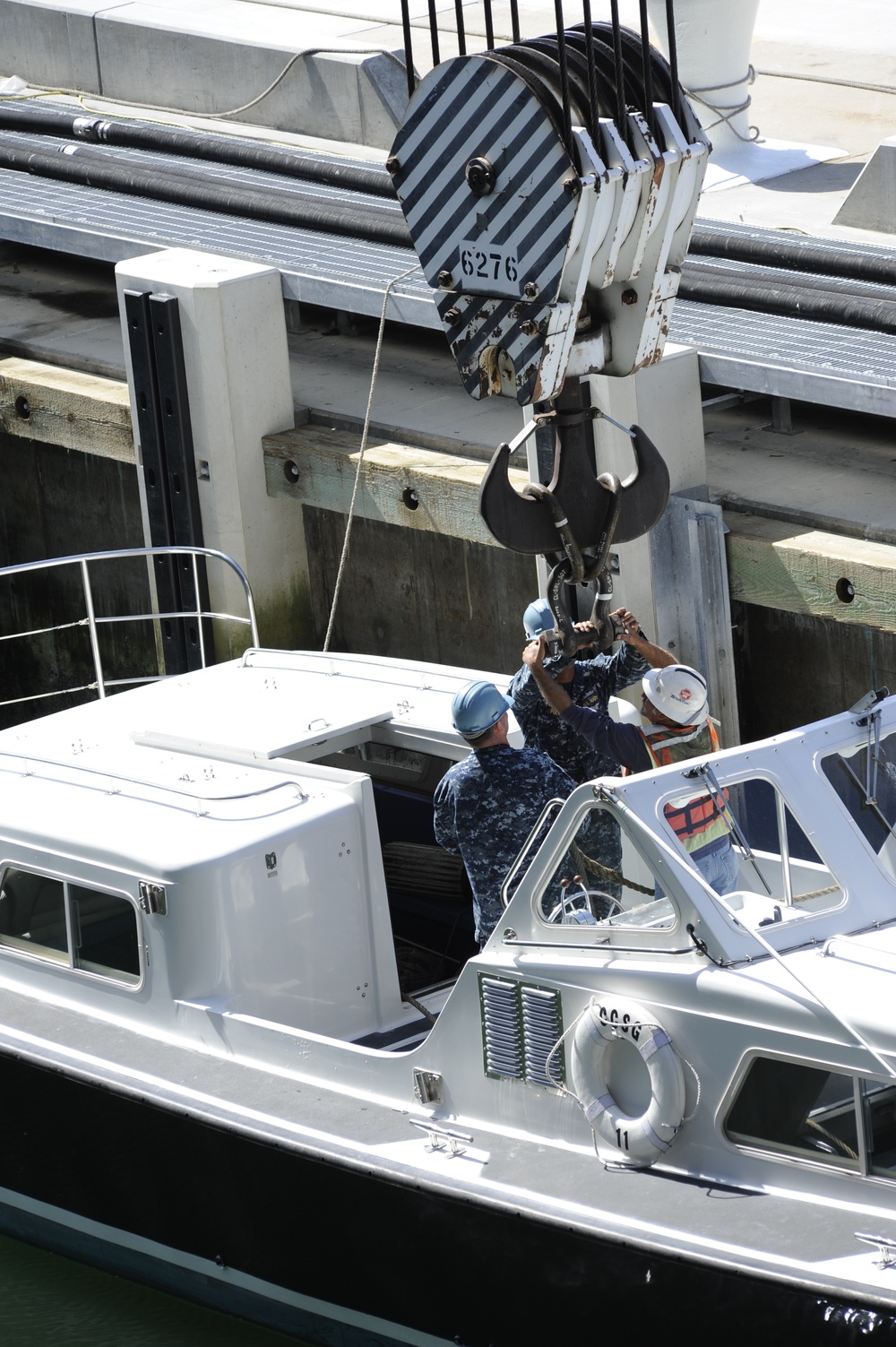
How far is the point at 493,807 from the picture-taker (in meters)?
6.01

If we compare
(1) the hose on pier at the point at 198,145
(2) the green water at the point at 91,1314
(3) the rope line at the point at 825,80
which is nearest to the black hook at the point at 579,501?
(2) the green water at the point at 91,1314

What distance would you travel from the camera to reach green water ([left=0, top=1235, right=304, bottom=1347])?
21.6 feet

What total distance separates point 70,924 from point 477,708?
1.53 m

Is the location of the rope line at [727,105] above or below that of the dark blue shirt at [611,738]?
above

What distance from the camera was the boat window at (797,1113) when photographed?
501 centimetres

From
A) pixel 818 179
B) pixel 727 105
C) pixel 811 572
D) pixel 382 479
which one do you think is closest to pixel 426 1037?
pixel 811 572

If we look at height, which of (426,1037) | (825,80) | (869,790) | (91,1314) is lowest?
(91,1314)

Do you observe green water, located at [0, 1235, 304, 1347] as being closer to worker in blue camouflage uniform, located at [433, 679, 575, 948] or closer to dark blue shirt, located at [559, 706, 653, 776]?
worker in blue camouflage uniform, located at [433, 679, 575, 948]

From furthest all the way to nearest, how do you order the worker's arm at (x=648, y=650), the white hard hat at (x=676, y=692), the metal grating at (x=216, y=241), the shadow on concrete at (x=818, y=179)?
the shadow on concrete at (x=818, y=179)
the metal grating at (x=216, y=241)
the worker's arm at (x=648, y=650)
the white hard hat at (x=676, y=692)

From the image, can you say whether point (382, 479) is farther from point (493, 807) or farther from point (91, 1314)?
point (91, 1314)

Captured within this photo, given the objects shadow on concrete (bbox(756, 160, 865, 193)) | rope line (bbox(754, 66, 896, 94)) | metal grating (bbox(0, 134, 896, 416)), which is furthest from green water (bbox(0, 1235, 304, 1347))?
rope line (bbox(754, 66, 896, 94))

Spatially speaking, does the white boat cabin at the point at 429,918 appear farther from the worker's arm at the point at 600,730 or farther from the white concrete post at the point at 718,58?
the white concrete post at the point at 718,58

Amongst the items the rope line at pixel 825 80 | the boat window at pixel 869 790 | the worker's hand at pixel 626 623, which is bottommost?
the boat window at pixel 869 790

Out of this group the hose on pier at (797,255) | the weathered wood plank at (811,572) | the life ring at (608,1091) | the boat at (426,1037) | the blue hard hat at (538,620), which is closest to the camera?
the boat at (426,1037)
